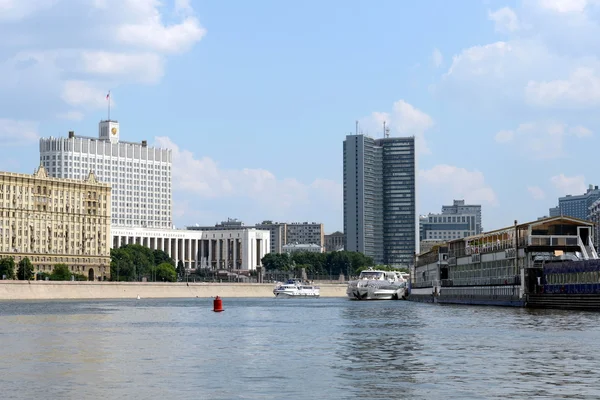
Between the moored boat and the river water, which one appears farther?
the moored boat

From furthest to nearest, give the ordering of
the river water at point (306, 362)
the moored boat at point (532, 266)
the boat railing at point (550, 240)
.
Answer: the boat railing at point (550, 240), the moored boat at point (532, 266), the river water at point (306, 362)

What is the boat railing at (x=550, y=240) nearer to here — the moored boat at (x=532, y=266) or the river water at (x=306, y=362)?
the moored boat at (x=532, y=266)

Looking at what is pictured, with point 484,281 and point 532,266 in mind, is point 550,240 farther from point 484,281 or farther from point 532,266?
point 484,281

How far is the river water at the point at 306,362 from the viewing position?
44.8 meters

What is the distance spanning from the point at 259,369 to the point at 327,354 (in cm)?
931

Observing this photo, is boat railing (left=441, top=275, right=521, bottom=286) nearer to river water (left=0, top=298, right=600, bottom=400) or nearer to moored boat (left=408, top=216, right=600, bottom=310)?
moored boat (left=408, top=216, right=600, bottom=310)

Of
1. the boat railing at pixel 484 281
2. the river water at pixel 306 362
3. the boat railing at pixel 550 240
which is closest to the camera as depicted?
the river water at pixel 306 362

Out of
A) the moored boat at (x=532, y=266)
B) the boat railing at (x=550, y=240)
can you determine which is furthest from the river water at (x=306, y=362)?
the boat railing at (x=550, y=240)

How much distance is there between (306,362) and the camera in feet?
188

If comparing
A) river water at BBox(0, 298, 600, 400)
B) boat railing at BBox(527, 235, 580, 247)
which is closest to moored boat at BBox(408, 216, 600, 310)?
boat railing at BBox(527, 235, 580, 247)

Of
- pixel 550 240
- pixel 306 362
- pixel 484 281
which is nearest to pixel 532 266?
pixel 550 240

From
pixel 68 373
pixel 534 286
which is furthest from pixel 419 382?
pixel 534 286

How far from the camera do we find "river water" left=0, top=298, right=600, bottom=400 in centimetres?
4478

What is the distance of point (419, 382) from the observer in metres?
47.6
